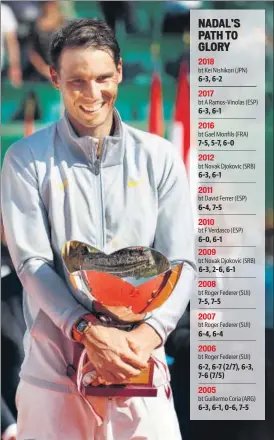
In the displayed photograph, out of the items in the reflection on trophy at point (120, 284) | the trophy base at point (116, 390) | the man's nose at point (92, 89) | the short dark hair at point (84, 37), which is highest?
the short dark hair at point (84, 37)

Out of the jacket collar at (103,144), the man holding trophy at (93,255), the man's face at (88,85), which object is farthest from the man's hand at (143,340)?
the man's face at (88,85)

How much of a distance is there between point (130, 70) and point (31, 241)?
2.53 feet

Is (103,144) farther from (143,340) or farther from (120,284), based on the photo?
(143,340)

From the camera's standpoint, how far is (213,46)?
4.14 metres

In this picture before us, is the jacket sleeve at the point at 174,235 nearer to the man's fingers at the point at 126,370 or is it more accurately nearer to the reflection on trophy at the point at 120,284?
the reflection on trophy at the point at 120,284

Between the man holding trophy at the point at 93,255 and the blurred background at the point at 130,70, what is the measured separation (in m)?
0.05

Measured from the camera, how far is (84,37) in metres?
4.06

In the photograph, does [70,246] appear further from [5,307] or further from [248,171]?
[248,171]

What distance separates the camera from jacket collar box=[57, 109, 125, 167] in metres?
4.08

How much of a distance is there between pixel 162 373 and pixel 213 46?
4.24ft

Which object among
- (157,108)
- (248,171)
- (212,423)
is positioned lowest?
(212,423)

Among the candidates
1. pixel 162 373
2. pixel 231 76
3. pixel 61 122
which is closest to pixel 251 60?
pixel 231 76

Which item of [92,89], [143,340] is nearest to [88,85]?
[92,89]

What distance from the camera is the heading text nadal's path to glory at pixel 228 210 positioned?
413 centimetres
